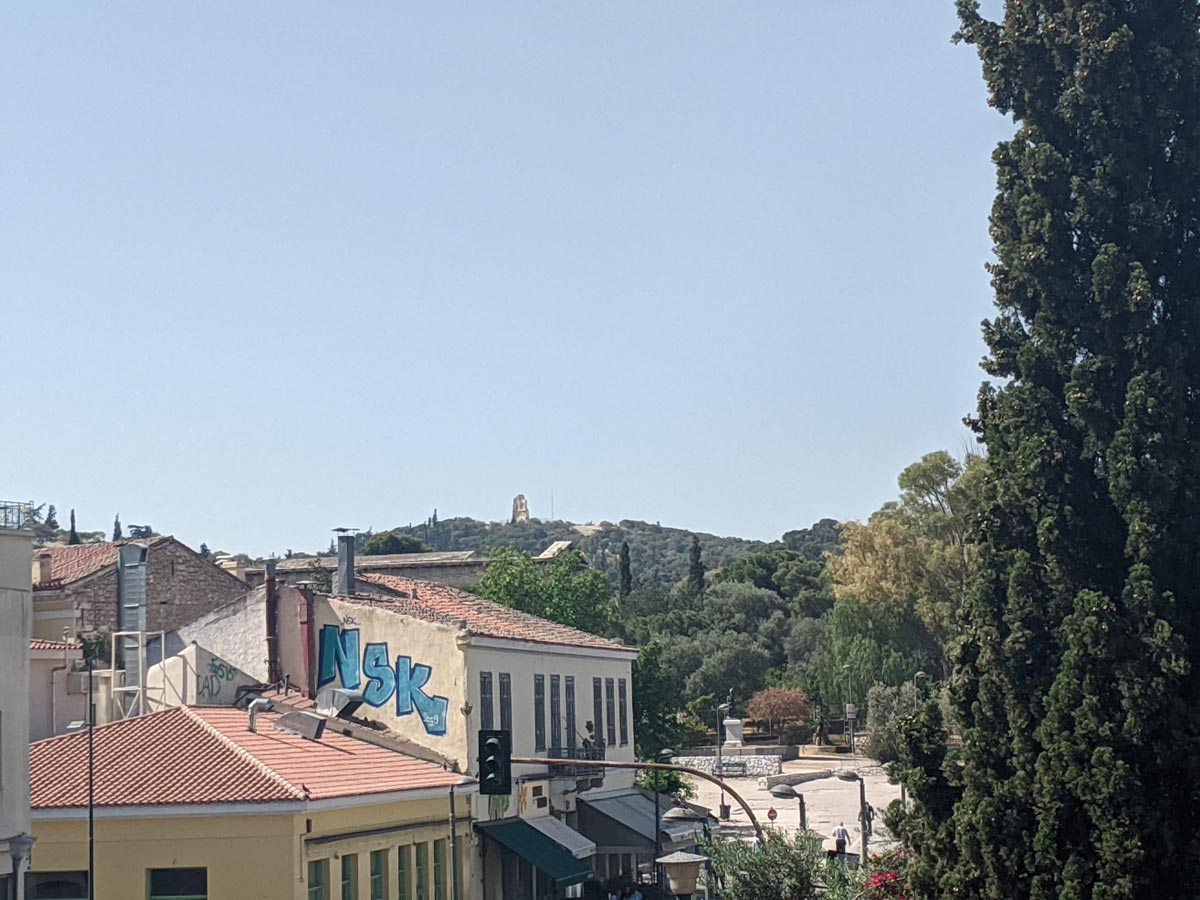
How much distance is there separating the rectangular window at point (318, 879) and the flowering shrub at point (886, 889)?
33.9 ft

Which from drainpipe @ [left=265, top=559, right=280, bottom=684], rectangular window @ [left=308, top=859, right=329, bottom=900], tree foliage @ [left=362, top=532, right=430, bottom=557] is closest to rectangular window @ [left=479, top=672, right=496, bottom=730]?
drainpipe @ [left=265, top=559, right=280, bottom=684]

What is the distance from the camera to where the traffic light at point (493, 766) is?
88.3 ft

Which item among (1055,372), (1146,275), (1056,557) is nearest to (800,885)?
(1056,557)

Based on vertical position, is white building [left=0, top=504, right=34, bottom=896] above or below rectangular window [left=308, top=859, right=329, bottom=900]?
above

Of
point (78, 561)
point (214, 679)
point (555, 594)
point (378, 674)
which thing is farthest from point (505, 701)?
point (555, 594)

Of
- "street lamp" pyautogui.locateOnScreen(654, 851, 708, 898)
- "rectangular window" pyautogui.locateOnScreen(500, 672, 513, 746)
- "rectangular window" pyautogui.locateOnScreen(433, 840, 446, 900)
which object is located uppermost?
"rectangular window" pyautogui.locateOnScreen(500, 672, 513, 746)

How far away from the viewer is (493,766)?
88.3 feet

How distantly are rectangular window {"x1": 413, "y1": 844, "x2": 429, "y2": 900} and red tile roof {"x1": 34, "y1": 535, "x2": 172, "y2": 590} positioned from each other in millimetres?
21170

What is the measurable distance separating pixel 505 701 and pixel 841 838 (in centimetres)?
1131

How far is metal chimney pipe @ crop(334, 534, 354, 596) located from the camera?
1721 inches

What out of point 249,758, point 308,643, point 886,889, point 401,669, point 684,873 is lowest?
point 886,889

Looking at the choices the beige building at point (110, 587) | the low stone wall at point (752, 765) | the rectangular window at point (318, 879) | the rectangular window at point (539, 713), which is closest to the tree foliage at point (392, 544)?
the low stone wall at point (752, 765)

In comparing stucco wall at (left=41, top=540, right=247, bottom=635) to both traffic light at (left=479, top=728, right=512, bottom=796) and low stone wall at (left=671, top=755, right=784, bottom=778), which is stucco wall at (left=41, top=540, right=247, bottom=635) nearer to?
low stone wall at (left=671, top=755, right=784, bottom=778)

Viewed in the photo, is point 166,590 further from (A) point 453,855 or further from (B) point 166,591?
(A) point 453,855
